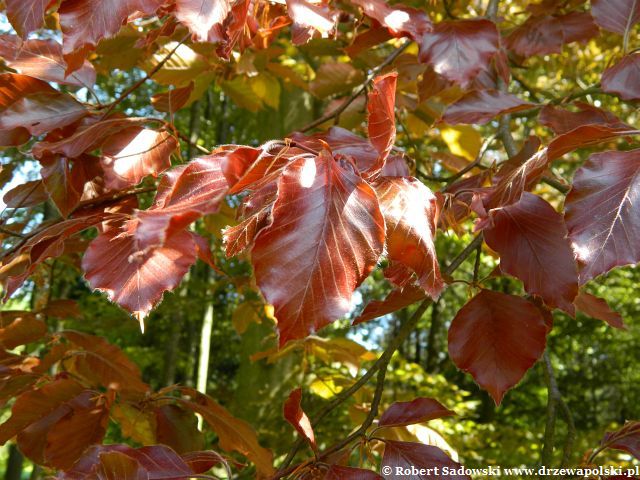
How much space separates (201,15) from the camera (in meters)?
0.68

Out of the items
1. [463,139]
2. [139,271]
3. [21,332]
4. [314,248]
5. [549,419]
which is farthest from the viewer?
[463,139]

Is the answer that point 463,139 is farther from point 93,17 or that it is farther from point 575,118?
point 93,17

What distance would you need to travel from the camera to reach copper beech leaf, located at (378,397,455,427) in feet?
2.74

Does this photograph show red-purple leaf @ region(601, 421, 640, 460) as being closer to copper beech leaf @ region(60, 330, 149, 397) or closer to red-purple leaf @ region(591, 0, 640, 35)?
red-purple leaf @ region(591, 0, 640, 35)

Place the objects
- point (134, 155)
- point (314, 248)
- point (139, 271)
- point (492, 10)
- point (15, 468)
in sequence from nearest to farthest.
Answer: point (314, 248)
point (139, 271)
point (134, 155)
point (492, 10)
point (15, 468)

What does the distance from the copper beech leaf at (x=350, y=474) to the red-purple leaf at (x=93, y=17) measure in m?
0.51

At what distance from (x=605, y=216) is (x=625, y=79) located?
0.38 m

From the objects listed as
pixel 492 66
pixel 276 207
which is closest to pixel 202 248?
pixel 276 207

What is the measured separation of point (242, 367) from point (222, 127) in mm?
2181

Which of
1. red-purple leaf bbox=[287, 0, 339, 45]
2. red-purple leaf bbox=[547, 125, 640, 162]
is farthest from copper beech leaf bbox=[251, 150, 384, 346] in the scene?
red-purple leaf bbox=[287, 0, 339, 45]

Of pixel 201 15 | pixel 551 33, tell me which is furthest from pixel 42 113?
pixel 551 33

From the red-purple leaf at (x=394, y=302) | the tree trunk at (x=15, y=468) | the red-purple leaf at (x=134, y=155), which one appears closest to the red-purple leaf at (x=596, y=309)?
the red-purple leaf at (x=394, y=302)

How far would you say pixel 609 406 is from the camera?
22.6 feet

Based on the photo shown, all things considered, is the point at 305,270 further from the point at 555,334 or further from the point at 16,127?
the point at 555,334
